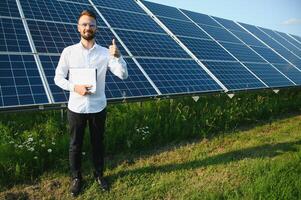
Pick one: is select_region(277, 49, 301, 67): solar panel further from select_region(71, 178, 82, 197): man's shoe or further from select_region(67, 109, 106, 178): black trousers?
select_region(71, 178, 82, 197): man's shoe

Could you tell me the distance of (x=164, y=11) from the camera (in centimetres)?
1369

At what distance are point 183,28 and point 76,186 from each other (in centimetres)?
834

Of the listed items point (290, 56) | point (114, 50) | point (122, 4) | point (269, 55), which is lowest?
point (290, 56)

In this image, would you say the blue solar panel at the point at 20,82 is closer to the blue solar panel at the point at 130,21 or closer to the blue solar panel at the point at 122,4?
the blue solar panel at the point at 130,21

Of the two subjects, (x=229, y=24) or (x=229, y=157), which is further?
(x=229, y=24)

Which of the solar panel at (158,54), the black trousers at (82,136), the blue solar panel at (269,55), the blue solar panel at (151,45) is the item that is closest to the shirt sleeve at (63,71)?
the black trousers at (82,136)

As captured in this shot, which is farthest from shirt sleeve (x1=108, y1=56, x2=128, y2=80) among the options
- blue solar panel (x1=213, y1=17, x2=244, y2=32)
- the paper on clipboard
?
blue solar panel (x1=213, y1=17, x2=244, y2=32)

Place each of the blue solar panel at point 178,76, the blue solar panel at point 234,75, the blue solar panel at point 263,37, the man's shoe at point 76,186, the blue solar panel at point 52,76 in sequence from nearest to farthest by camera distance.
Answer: the man's shoe at point 76,186, the blue solar panel at point 52,76, the blue solar panel at point 178,76, the blue solar panel at point 234,75, the blue solar panel at point 263,37

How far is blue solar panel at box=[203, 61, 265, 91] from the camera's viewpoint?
33.4 ft

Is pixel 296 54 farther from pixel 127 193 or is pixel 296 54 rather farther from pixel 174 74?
pixel 127 193

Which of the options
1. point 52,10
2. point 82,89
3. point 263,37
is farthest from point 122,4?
point 263,37

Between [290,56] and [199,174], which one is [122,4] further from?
[290,56]

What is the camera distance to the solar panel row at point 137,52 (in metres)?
6.79

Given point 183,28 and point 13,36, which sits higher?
point 13,36
